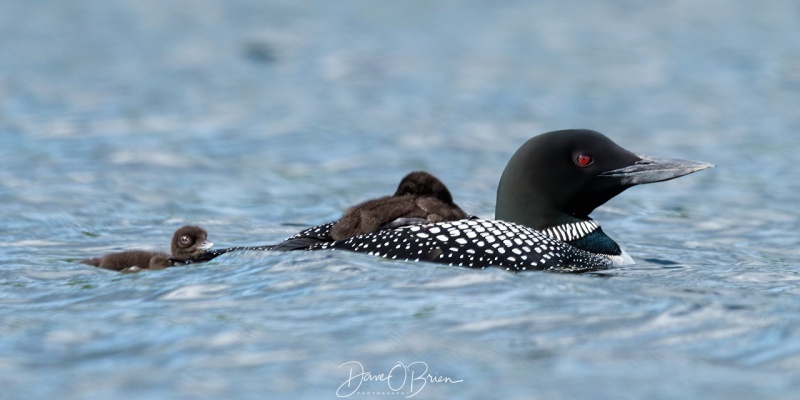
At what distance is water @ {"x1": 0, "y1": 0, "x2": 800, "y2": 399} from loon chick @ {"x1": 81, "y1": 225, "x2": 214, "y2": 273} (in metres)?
0.17

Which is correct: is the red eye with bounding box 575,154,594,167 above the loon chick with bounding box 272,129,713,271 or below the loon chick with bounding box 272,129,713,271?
above

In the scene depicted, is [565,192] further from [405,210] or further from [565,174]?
[405,210]

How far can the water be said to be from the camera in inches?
167

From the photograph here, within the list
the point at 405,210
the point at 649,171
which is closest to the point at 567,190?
the point at 649,171

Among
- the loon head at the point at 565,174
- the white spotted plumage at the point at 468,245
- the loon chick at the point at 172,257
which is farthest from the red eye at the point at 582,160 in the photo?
the loon chick at the point at 172,257

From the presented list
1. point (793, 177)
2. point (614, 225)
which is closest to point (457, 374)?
point (614, 225)

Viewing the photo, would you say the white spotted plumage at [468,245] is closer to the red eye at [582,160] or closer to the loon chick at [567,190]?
the loon chick at [567,190]

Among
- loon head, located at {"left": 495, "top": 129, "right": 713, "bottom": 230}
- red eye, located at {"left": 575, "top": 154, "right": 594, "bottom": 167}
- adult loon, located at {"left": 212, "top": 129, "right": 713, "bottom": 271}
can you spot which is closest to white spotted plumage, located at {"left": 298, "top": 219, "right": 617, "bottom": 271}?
adult loon, located at {"left": 212, "top": 129, "right": 713, "bottom": 271}

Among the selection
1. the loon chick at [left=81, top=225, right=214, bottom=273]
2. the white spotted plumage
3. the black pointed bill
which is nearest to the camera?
the white spotted plumage

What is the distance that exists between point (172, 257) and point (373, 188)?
135 inches

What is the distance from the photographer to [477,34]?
15.8 meters

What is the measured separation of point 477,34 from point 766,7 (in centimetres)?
365

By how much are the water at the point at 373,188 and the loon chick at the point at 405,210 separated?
295 millimetres

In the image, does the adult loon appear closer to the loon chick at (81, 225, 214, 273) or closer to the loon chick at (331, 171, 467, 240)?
the loon chick at (331, 171, 467, 240)
